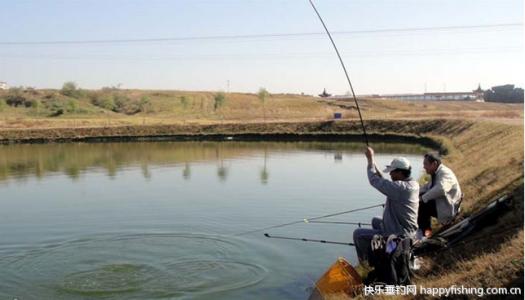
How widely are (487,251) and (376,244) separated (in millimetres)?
1123

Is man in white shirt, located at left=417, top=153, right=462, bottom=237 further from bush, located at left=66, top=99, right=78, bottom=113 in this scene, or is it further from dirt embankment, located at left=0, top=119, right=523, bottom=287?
bush, located at left=66, top=99, right=78, bottom=113

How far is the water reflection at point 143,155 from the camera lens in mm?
25906

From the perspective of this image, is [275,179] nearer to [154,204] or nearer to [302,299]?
[154,204]

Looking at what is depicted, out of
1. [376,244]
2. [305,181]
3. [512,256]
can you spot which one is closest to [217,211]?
[305,181]

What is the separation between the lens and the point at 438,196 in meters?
7.66

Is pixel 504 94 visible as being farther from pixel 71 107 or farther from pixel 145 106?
pixel 71 107

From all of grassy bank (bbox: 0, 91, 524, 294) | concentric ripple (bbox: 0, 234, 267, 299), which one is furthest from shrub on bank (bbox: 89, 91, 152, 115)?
concentric ripple (bbox: 0, 234, 267, 299)

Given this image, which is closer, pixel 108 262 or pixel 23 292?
pixel 23 292

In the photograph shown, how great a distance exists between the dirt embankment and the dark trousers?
2.96ft

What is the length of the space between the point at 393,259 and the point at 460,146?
23820mm

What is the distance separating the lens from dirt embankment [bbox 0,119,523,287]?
5.83 metres

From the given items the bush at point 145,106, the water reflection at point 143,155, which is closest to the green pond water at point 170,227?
the water reflection at point 143,155

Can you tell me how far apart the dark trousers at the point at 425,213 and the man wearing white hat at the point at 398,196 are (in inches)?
43.9

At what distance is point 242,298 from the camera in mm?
8398
